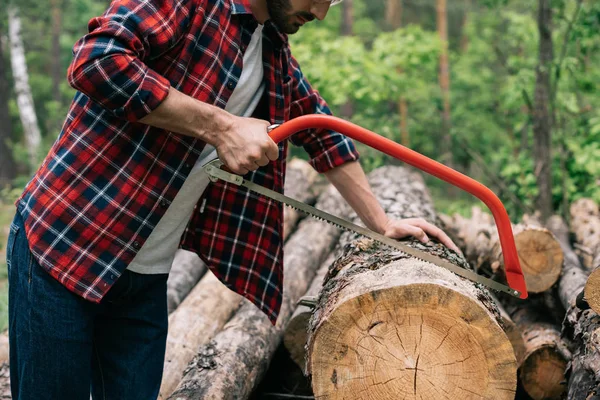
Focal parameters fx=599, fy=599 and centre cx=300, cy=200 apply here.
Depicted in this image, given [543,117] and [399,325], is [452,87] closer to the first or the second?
[543,117]

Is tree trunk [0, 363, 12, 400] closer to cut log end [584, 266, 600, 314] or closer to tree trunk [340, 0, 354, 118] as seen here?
cut log end [584, 266, 600, 314]

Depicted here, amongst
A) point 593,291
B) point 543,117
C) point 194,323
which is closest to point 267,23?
point 593,291

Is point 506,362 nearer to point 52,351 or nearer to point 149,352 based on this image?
point 149,352

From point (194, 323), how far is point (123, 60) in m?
2.46

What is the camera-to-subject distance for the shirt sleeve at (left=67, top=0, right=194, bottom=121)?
1.88m

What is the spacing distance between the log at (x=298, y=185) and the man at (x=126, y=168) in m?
3.87

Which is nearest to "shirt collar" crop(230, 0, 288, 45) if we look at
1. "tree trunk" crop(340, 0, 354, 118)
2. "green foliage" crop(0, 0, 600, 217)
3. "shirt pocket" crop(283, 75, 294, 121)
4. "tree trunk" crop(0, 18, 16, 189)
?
"shirt pocket" crop(283, 75, 294, 121)

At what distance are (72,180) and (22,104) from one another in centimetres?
1407

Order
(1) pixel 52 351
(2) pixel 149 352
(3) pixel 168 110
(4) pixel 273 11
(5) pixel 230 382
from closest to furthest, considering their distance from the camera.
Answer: (3) pixel 168 110, (1) pixel 52 351, (4) pixel 273 11, (2) pixel 149 352, (5) pixel 230 382

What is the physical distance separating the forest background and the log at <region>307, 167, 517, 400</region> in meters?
3.14

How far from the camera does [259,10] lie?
2.37 metres

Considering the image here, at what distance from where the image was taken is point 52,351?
2.13 meters

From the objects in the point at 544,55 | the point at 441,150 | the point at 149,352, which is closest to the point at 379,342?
the point at 149,352

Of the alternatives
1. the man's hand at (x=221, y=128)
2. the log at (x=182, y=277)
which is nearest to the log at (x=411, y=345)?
the man's hand at (x=221, y=128)
